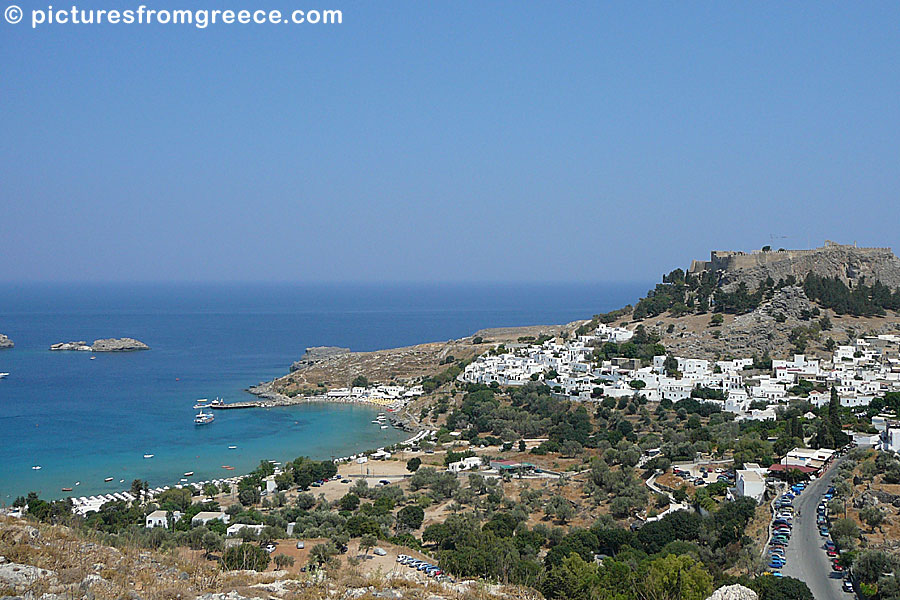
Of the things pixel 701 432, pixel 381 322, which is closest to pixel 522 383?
pixel 701 432

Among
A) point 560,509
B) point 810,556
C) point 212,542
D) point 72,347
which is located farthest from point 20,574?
point 72,347

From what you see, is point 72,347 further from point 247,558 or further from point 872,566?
point 872,566

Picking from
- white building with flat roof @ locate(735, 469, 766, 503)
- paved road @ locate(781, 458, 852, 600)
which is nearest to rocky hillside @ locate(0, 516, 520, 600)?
paved road @ locate(781, 458, 852, 600)

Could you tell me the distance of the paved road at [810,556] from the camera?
11477mm

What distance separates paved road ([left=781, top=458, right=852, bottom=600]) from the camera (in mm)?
11477

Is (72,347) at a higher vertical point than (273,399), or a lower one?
higher

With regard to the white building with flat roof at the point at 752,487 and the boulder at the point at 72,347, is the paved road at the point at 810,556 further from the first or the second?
the boulder at the point at 72,347

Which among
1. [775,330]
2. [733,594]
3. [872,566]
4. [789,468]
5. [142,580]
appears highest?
[142,580]

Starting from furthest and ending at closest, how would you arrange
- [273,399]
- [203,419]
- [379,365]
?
1. [379,365]
2. [273,399]
3. [203,419]

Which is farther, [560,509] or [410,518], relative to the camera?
[560,509]

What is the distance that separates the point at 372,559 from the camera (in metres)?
12.3

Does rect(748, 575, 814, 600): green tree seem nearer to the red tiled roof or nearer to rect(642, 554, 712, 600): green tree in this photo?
rect(642, 554, 712, 600): green tree

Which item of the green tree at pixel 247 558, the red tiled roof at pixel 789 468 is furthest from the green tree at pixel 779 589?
the red tiled roof at pixel 789 468

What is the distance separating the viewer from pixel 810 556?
1284 cm
